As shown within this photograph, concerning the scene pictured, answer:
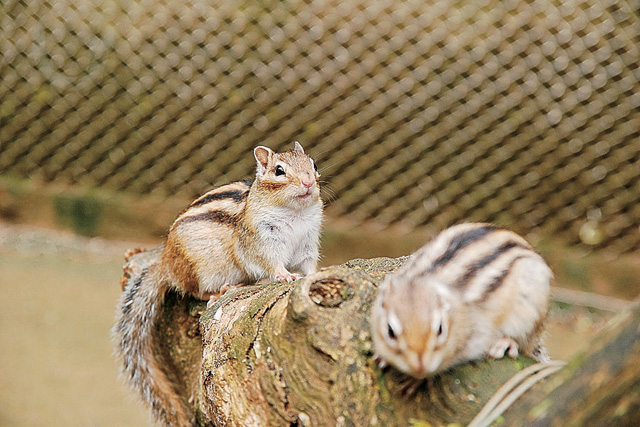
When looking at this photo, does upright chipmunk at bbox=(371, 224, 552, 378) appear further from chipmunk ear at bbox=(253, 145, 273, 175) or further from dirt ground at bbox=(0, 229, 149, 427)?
dirt ground at bbox=(0, 229, 149, 427)

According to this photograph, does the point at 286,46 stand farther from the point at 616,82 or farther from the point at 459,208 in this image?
the point at 616,82

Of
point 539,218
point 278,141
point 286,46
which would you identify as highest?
point 286,46

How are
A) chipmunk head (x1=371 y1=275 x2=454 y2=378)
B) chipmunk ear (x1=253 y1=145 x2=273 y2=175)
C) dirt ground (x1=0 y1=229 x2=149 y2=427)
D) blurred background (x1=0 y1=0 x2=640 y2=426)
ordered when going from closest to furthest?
chipmunk head (x1=371 y1=275 x2=454 y2=378) → chipmunk ear (x1=253 y1=145 x2=273 y2=175) → dirt ground (x1=0 y1=229 x2=149 y2=427) → blurred background (x1=0 y1=0 x2=640 y2=426)

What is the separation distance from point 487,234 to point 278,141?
9.60 feet

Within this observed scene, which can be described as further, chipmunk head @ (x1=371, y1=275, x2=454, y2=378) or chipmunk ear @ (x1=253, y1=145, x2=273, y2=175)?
chipmunk ear @ (x1=253, y1=145, x2=273, y2=175)

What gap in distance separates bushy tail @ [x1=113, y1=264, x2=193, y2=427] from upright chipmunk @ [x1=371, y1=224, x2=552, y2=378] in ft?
3.23

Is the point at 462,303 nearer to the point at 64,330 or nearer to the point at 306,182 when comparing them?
the point at 306,182

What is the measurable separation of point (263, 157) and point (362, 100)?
81.3 inches

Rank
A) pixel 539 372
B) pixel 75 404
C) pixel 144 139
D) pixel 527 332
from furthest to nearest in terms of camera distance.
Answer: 1. pixel 144 139
2. pixel 75 404
3. pixel 527 332
4. pixel 539 372

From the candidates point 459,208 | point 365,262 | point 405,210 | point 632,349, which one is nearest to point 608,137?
point 459,208

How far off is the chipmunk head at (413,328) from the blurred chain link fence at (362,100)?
9.73 feet

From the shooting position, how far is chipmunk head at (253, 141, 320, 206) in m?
2.16

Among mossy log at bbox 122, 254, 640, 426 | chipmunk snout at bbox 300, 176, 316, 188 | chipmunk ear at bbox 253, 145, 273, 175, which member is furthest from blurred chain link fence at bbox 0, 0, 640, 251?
mossy log at bbox 122, 254, 640, 426

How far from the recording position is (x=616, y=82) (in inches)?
159
